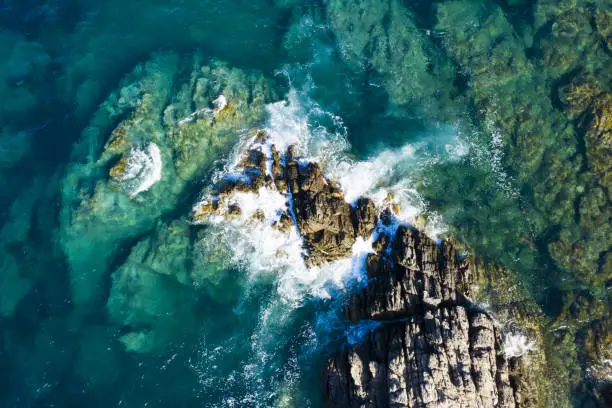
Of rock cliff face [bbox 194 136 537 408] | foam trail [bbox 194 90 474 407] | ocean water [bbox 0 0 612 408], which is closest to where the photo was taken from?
rock cliff face [bbox 194 136 537 408]

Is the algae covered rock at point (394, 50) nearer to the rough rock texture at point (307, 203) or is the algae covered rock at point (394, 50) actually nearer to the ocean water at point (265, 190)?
the ocean water at point (265, 190)

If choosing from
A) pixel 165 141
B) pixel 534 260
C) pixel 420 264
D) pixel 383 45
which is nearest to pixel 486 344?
pixel 420 264

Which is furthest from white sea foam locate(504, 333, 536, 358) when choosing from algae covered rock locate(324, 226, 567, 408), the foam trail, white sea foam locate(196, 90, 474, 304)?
the foam trail

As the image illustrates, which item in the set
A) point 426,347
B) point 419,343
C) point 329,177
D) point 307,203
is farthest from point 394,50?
point 426,347

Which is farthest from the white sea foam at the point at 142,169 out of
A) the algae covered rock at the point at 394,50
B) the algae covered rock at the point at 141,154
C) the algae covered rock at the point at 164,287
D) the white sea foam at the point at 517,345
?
the white sea foam at the point at 517,345

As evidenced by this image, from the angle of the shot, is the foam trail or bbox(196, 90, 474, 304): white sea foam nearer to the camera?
the foam trail

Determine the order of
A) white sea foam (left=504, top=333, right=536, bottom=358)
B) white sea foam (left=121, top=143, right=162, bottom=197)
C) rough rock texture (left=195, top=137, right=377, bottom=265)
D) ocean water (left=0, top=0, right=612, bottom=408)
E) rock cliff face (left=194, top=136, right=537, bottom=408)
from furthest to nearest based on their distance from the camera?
1. white sea foam (left=121, top=143, right=162, bottom=197)
2. rough rock texture (left=195, top=137, right=377, bottom=265)
3. ocean water (left=0, top=0, right=612, bottom=408)
4. white sea foam (left=504, top=333, right=536, bottom=358)
5. rock cliff face (left=194, top=136, right=537, bottom=408)

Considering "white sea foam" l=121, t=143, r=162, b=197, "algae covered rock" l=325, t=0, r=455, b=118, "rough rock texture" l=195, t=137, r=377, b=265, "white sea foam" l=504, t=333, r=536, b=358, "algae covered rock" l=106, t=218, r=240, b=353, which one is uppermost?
"algae covered rock" l=325, t=0, r=455, b=118

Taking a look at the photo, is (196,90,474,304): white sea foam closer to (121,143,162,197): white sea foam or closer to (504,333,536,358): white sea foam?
(121,143,162,197): white sea foam
